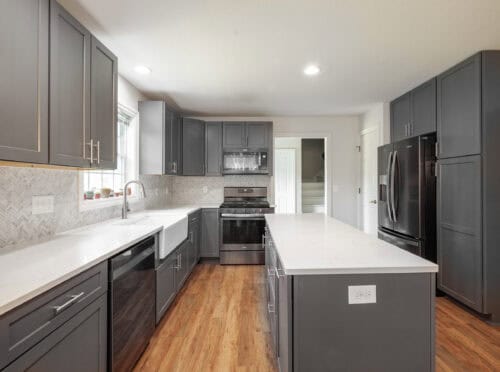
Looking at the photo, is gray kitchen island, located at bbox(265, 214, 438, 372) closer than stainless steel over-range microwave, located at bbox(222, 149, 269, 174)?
Yes

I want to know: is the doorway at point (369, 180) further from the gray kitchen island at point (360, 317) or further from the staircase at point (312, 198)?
the gray kitchen island at point (360, 317)

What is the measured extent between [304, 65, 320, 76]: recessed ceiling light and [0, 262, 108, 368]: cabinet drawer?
250 cm

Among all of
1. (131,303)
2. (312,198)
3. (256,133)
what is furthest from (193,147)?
(312,198)

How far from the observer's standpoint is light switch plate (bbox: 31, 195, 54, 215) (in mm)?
1734

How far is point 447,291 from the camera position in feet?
9.19

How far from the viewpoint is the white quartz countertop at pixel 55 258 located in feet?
3.05

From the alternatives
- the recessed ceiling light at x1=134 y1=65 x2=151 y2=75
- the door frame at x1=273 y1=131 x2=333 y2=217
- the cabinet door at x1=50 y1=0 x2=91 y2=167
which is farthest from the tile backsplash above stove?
the door frame at x1=273 y1=131 x2=333 y2=217

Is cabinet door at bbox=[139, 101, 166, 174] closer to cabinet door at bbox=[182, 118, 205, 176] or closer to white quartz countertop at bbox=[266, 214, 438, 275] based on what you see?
cabinet door at bbox=[182, 118, 205, 176]

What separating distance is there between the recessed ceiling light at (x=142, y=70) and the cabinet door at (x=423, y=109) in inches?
122

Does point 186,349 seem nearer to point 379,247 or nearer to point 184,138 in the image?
point 379,247

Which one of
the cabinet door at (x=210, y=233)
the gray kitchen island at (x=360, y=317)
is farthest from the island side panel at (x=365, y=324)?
the cabinet door at (x=210, y=233)

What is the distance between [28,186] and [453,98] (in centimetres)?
368

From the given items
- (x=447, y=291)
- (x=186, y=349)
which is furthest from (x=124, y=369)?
(x=447, y=291)

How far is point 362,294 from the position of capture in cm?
119
